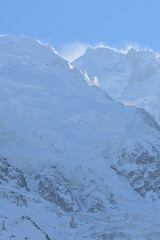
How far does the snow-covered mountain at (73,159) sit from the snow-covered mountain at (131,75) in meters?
47.3

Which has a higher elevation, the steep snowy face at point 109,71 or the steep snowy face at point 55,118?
the steep snowy face at point 109,71

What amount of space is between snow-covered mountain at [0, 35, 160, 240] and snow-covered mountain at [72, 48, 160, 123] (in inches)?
1864

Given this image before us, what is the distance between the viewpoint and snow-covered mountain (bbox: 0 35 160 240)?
41.6 metres

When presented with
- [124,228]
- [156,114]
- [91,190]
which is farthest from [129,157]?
[156,114]

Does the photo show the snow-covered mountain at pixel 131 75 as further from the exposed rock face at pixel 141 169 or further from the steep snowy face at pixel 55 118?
the exposed rock face at pixel 141 169

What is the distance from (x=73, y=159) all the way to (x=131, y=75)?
114m

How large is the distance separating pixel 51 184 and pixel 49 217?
20217 millimetres

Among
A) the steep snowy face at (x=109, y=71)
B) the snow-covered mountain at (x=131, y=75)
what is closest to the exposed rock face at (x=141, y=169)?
the snow-covered mountain at (x=131, y=75)

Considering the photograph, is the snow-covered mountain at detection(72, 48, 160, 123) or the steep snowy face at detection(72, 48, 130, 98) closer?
the snow-covered mountain at detection(72, 48, 160, 123)

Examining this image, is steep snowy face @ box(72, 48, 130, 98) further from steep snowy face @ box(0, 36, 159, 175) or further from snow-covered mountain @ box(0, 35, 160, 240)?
snow-covered mountain @ box(0, 35, 160, 240)

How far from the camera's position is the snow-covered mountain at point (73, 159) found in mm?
41625

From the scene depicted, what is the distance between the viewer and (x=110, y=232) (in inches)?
1532

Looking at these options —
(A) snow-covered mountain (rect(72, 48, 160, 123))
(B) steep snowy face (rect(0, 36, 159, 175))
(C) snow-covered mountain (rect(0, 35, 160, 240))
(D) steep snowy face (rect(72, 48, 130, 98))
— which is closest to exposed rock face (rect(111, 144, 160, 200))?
(C) snow-covered mountain (rect(0, 35, 160, 240))

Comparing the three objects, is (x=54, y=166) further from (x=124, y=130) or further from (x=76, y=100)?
(x=76, y=100)
